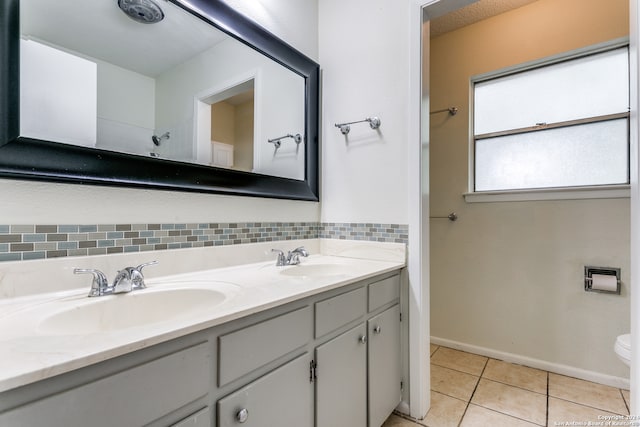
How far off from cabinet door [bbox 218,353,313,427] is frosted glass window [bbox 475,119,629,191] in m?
2.01

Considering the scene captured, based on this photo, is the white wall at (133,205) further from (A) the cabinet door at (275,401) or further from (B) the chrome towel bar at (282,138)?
(A) the cabinet door at (275,401)

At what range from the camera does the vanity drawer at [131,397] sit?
18.6 inches

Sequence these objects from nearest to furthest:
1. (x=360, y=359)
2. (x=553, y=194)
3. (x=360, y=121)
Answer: (x=360, y=359)
(x=360, y=121)
(x=553, y=194)

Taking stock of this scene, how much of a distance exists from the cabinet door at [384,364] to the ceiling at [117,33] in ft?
4.56

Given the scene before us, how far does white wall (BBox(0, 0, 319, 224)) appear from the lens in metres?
0.85

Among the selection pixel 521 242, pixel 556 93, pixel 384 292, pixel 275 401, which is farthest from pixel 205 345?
pixel 556 93

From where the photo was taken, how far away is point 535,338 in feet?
6.63

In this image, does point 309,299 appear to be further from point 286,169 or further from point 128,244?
point 286,169

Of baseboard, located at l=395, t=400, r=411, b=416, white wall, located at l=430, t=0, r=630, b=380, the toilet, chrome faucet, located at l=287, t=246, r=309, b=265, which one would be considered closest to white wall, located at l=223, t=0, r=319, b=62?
white wall, located at l=430, t=0, r=630, b=380

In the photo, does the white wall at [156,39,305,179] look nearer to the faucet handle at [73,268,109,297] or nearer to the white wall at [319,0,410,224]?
the white wall at [319,0,410,224]

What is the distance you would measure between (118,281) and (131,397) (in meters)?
0.47

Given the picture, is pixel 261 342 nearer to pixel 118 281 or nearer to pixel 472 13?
pixel 118 281

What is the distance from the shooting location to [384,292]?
1.40 metres

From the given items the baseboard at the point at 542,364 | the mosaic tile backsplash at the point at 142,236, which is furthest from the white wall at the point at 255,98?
the baseboard at the point at 542,364
